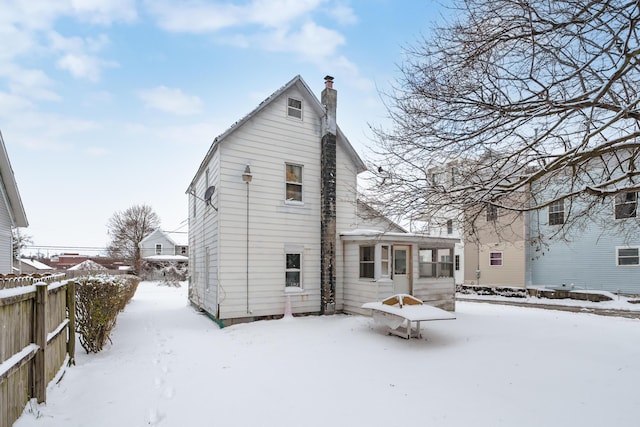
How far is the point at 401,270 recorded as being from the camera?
13031 millimetres

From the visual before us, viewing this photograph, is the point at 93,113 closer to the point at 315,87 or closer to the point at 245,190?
the point at 245,190

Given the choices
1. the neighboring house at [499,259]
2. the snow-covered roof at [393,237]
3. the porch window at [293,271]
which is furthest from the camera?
the neighboring house at [499,259]

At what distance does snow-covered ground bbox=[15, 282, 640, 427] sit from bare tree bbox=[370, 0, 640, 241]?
288 centimetres

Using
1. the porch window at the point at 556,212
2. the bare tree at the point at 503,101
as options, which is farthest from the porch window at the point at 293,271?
the porch window at the point at 556,212

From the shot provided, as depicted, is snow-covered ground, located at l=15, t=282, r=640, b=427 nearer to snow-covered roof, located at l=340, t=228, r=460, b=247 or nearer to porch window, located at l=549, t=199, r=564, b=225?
snow-covered roof, located at l=340, t=228, r=460, b=247

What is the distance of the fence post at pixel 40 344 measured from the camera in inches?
177

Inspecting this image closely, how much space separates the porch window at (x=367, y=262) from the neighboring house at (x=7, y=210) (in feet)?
37.5

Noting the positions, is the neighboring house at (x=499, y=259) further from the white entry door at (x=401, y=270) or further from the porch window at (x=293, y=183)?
the porch window at (x=293, y=183)

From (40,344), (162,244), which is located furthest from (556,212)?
(162,244)

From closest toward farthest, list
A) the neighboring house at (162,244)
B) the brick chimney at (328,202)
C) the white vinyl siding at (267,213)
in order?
1. the white vinyl siding at (267,213)
2. the brick chimney at (328,202)
3. the neighboring house at (162,244)

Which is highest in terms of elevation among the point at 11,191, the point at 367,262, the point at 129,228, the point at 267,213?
the point at 11,191

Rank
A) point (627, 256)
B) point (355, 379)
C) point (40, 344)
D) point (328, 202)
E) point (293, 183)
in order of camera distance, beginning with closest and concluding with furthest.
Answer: point (40, 344), point (355, 379), point (293, 183), point (328, 202), point (627, 256)

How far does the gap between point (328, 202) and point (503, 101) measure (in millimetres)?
7569

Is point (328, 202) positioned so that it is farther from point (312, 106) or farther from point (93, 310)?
point (93, 310)
